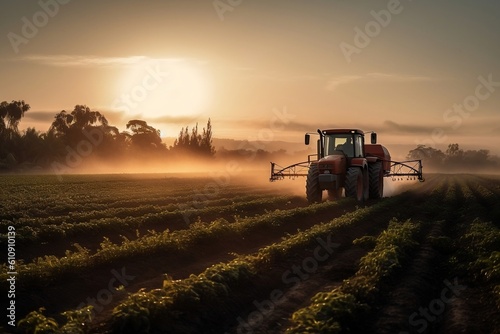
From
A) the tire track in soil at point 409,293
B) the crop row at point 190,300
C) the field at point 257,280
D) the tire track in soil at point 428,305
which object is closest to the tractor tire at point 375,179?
the field at point 257,280

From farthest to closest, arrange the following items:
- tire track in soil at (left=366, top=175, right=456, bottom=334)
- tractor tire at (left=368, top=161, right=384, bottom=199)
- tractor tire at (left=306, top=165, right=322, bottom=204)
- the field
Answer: tractor tire at (left=368, top=161, right=384, bottom=199) → tractor tire at (left=306, top=165, right=322, bottom=204) → tire track in soil at (left=366, top=175, right=456, bottom=334) → the field

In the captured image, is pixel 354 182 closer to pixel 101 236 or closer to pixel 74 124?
pixel 101 236

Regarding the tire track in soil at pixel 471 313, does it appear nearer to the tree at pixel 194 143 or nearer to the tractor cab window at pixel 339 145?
the tractor cab window at pixel 339 145

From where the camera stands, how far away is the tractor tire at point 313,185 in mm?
26703

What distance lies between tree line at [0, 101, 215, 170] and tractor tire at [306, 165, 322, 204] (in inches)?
2550

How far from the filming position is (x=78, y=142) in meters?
100

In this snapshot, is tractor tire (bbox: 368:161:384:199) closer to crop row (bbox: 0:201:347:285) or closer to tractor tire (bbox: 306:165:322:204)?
tractor tire (bbox: 306:165:322:204)

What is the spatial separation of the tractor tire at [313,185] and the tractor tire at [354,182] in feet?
4.68

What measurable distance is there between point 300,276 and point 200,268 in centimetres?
244

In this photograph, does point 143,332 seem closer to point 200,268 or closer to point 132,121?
point 200,268

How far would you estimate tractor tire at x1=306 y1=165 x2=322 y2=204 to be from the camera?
26703 mm

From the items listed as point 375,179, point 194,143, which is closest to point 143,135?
point 194,143

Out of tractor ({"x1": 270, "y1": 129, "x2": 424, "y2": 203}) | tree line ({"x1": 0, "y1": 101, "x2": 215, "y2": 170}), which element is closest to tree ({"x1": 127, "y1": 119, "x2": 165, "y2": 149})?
tree line ({"x1": 0, "y1": 101, "x2": 215, "y2": 170})

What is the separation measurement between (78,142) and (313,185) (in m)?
80.9
